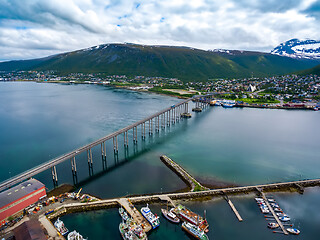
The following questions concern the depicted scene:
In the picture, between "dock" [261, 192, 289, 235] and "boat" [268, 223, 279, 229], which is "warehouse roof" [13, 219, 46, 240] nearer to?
"boat" [268, 223, 279, 229]

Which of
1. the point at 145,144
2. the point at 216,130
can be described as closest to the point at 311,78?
the point at 216,130

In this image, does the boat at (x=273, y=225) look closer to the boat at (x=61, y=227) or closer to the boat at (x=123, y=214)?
the boat at (x=123, y=214)

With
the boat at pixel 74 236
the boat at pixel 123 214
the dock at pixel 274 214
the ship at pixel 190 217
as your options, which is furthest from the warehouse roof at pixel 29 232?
the dock at pixel 274 214

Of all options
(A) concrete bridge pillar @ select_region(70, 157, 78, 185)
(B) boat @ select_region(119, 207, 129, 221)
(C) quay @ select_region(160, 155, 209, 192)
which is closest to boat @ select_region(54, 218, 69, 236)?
(B) boat @ select_region(119, 207, 129, 221)

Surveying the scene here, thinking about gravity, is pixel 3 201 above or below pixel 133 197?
above

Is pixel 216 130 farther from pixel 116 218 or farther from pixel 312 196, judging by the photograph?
pixel 116 218

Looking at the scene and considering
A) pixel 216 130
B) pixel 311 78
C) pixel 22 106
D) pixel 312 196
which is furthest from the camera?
pixel 311 78

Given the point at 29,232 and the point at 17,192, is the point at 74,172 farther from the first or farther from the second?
the point at 29,232
